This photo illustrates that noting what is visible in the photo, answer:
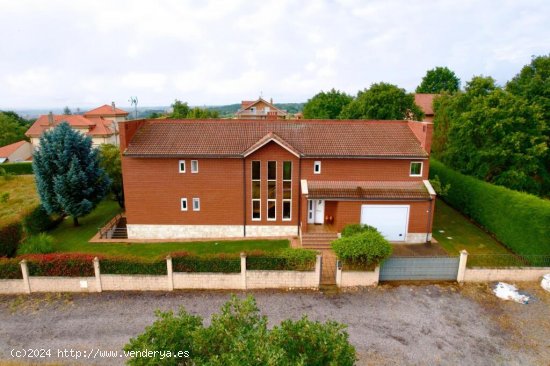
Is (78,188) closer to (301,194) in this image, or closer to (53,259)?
(53,259)

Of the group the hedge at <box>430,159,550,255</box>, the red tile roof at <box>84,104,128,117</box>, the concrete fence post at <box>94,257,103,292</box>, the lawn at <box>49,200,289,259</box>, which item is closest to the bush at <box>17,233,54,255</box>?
the lawn at <box>49,200,289,259</box>

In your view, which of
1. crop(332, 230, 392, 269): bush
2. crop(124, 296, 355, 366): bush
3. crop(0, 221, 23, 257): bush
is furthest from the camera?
crop(0, 221, 23, 257): bush

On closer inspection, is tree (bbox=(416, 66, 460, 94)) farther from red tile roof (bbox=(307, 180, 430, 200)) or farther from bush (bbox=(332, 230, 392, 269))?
bush (bbox=(332, 230, 392, 269))

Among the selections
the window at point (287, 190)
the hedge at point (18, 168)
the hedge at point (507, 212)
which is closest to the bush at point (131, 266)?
the window at point (287, 190)

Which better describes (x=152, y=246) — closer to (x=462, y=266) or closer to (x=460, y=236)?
(x=462, y=266)

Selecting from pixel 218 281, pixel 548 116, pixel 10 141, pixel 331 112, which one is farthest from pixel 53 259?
pixel 10 141

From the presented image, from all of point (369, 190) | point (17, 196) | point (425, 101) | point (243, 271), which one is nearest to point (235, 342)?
point (243, 271)

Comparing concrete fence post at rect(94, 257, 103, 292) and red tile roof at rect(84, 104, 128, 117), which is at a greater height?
red tile roof at rect(84, 104, 128, 117)
